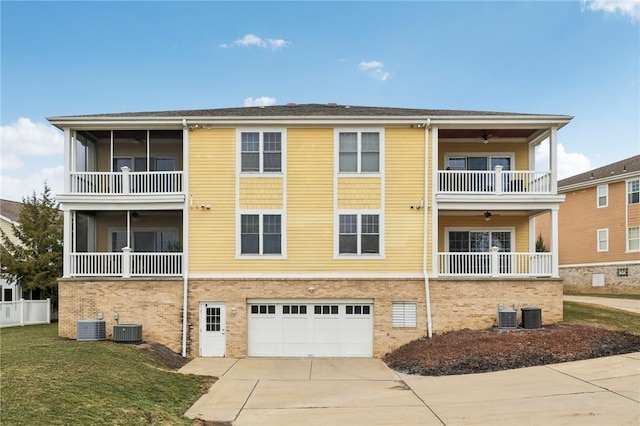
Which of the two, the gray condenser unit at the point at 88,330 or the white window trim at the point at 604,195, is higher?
the white window trim at the point at 604,195

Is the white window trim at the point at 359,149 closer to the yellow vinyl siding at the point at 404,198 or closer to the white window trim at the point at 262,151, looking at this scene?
the yellow vinyl siding at the point at 404,198

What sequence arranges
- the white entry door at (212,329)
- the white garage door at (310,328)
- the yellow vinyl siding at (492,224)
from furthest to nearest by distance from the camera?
the yellow vinyl siding at (492,224)
the white garage door at (310,328)
the white entry door at (212,329)

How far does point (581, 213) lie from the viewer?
102ft

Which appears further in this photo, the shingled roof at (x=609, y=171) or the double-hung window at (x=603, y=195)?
the double-hung window at (x=603, y=195)

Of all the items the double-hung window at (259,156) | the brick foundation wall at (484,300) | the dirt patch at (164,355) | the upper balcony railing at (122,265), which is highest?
the double-hung window at (259,156)

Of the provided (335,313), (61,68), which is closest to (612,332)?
(335,313)

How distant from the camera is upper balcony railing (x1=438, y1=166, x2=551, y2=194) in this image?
16.0 m

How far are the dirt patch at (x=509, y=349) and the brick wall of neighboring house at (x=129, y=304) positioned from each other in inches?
285

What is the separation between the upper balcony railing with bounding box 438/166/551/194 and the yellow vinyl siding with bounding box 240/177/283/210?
18.2ft

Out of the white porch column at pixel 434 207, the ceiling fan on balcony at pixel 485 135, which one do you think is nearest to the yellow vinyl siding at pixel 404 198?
the white porch column at pixel 434 207

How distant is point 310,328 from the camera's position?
15.6m

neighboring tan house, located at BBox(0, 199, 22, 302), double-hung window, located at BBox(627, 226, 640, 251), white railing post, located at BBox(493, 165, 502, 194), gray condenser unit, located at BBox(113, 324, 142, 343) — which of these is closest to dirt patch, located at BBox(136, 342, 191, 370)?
gray condenser unit, located at BBox(113, 324, 142, 343)

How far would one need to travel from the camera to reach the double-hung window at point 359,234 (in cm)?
1570

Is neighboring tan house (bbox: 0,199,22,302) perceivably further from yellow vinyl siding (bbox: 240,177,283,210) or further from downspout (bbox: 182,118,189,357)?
yellow vinyl siding (bbox: 240,177,283,210)
